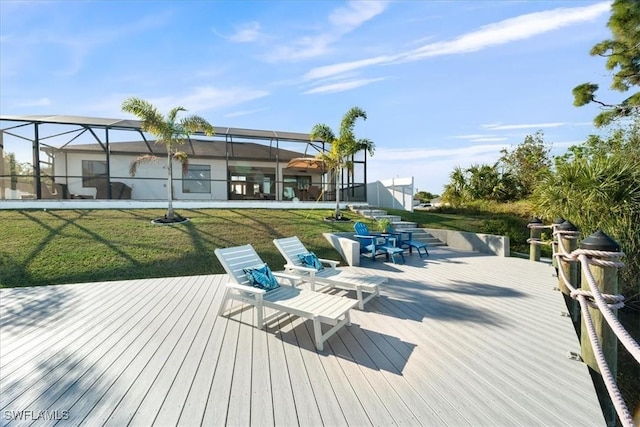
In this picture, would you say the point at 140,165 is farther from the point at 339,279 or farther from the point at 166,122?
the point at 339,279

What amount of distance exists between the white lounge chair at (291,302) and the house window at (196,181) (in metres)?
14.4

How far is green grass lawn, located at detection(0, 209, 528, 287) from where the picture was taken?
676 centimetres

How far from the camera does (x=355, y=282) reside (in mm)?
4621

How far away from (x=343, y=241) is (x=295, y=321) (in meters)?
4.21

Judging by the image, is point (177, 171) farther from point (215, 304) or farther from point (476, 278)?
point (476, 278)

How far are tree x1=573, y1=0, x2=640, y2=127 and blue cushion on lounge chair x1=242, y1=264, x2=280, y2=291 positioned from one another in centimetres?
1205

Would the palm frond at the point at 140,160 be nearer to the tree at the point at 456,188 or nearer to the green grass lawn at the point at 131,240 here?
the green grass lawn at the point at 131,240

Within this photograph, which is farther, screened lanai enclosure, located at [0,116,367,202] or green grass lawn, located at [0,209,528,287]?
screened lanai enclosure, located at [0,116,367,202]

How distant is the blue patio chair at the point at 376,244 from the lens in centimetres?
797

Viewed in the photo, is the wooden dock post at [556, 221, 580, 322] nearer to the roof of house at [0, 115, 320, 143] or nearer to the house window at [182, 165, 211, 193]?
the roof of house at [0, 115, 320, 143]

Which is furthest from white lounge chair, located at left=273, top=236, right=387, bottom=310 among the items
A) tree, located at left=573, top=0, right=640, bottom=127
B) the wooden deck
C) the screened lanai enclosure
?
tree, located at left=573, top=0, right=640, bottom=127

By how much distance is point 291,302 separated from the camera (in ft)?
12.0

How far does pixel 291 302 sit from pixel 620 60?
1254cm

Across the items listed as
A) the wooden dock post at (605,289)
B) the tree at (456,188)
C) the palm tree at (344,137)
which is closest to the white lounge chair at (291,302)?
the wooden dock post at (605,289)
